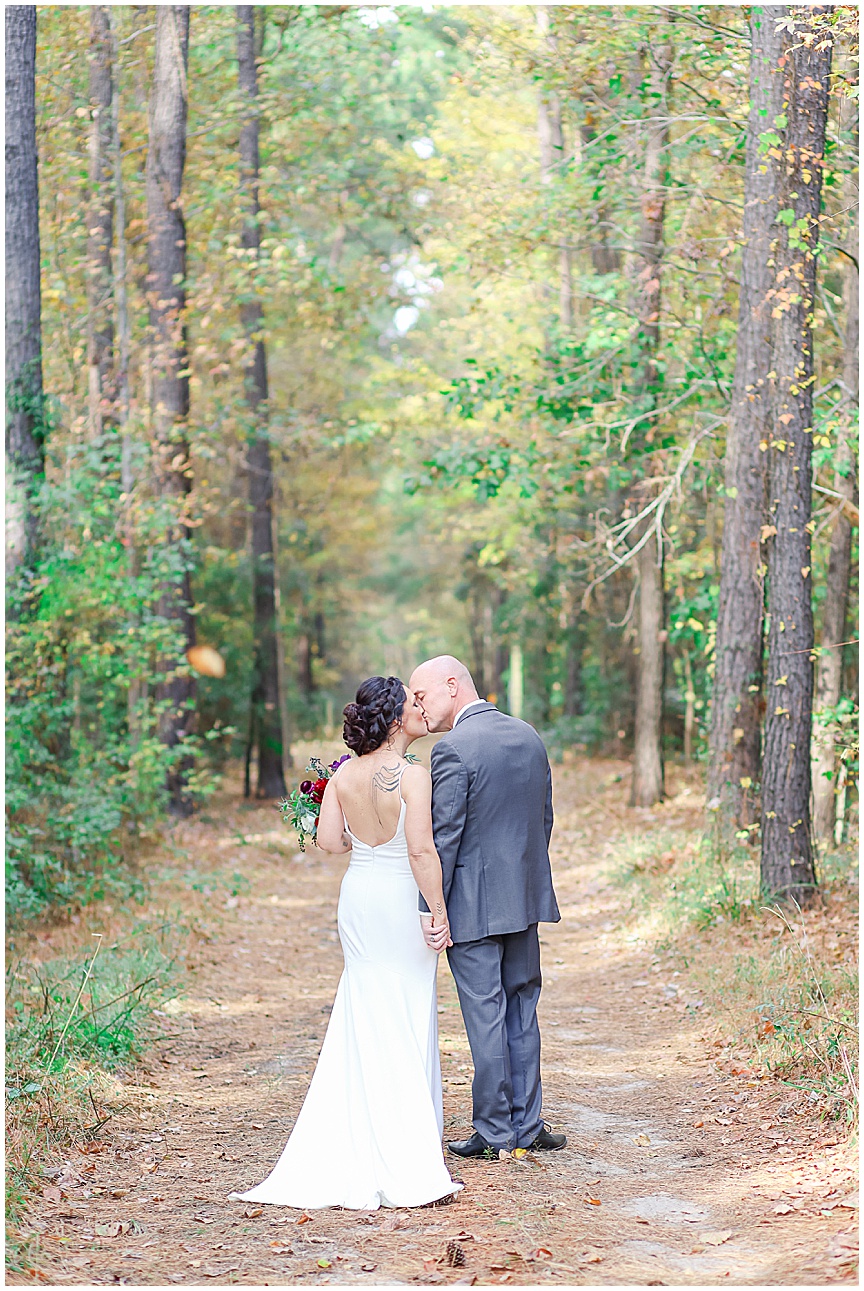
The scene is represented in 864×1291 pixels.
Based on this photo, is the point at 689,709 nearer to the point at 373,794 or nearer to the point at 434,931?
the point at 434,931

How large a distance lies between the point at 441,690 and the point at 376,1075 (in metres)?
1.70

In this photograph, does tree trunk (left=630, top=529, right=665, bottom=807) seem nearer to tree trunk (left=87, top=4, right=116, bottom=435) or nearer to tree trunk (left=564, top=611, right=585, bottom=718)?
tree trunk (left=87, top=4, right=116, bottom=435)

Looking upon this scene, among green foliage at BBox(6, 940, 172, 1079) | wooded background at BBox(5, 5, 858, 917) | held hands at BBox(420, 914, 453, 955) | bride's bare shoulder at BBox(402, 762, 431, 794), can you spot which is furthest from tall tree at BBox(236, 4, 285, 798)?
held hands at BBox(420, 914, 453, 955)

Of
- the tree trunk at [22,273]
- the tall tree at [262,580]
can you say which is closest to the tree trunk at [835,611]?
the tree trunk at [22,273]

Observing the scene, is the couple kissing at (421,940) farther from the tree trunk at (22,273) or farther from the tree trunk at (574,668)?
the tree trunk at (574,668)

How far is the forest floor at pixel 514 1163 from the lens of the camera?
446cm

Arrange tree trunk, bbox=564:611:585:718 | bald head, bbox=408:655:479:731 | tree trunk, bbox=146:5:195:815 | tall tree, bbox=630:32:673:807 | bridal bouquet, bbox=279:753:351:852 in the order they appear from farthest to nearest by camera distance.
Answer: tree trunk, bbox=564:611:585:718 < tree trunk, bbox=146:5:195:815 < tall tree, bbox=630:32:673:807 < bridal bouquet, bbox=279:753:351:852 < bald head, bbox=408:655:479:731

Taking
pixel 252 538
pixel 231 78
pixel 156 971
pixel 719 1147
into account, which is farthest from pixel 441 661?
pixel 231 78

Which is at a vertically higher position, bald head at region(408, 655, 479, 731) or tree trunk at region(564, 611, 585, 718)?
bald head at region(408, 655, 479, 731)

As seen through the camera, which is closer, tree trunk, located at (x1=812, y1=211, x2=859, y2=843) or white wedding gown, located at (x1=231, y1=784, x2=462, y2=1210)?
white wedding gown, located at (x1=231, y1=784, x2=462, y2=1210)

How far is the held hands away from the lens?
17.4 ft

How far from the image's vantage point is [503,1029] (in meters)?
5.45

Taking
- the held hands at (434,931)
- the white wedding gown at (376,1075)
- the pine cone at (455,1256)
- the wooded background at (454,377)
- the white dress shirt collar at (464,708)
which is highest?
the wooded background at (454,377)

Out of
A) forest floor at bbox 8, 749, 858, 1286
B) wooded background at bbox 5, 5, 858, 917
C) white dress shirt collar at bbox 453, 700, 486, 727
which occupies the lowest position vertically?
forest floor at bbox 8, 749, 858, 1286
